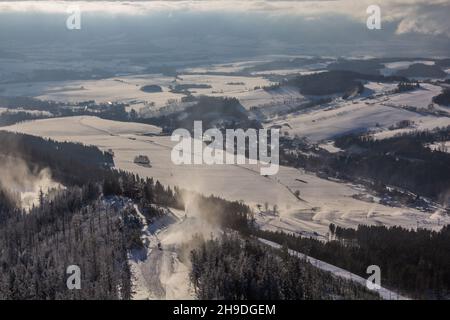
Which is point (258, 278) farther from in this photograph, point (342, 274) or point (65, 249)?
point (65, 249)

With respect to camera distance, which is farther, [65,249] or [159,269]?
[65,249]

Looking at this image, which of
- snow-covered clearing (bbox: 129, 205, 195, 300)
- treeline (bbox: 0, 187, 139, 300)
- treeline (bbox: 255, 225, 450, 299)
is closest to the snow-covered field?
treeline (bbox: 255, 225, 450, 299)

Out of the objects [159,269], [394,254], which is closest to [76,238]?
[159,269]

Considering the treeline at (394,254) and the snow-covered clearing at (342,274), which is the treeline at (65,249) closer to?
the snow-covered clearing at (342,274)

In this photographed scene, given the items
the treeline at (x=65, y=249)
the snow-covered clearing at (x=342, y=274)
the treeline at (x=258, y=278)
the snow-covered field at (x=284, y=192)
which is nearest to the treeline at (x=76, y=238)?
the treeline at (x=65, y=249)

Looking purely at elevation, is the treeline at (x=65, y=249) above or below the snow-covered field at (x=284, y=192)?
above
